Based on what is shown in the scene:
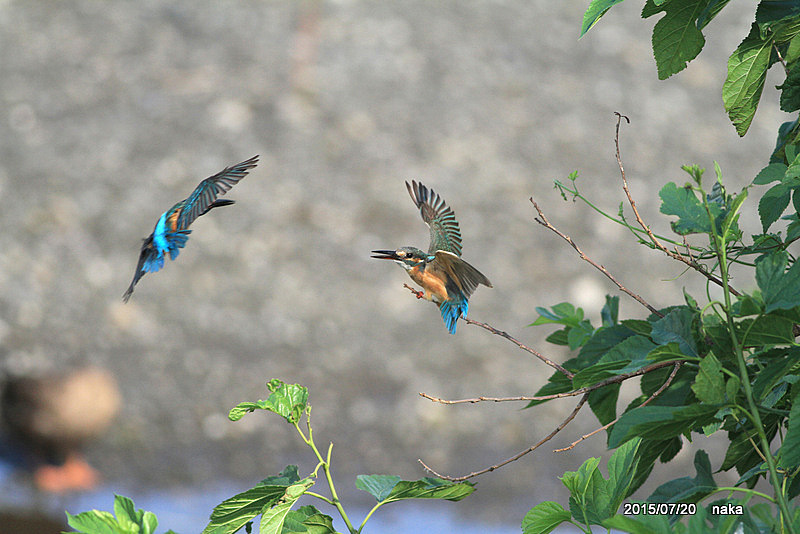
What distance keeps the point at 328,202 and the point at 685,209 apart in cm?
350

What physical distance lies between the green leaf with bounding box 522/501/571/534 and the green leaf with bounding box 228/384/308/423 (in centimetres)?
26

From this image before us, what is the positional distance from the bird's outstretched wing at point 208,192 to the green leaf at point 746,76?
612 millimetres

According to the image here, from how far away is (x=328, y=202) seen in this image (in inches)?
167

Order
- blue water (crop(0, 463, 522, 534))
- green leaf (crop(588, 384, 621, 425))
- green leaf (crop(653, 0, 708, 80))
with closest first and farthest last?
green leaf (crop(653, 0, 708, 80)), green leaf (crop(588, 384, 621, 425)), blue water (crop(0, 463, 522, 534))

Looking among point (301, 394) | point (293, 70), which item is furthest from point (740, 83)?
point (293, 70)

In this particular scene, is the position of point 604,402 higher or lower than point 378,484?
higher

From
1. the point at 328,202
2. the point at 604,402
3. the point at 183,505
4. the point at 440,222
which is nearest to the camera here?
the point at 440,222

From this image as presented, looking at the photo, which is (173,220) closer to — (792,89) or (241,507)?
(241,507)

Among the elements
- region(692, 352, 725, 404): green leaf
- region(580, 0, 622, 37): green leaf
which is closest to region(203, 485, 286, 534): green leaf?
region(692, 352, 725, 404): green leaf

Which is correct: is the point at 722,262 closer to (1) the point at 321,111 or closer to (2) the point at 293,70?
(1) the point at 321,111

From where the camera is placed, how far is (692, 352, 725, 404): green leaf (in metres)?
0.68

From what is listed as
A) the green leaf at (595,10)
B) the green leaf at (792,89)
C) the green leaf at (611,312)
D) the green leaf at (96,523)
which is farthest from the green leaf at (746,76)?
the green leaf at (96,523)

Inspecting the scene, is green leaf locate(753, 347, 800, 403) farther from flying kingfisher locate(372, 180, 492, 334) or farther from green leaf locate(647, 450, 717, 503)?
flying kingfisher locate(372, 180, 492, 334)

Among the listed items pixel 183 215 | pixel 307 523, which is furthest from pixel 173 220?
pixel 307 523
